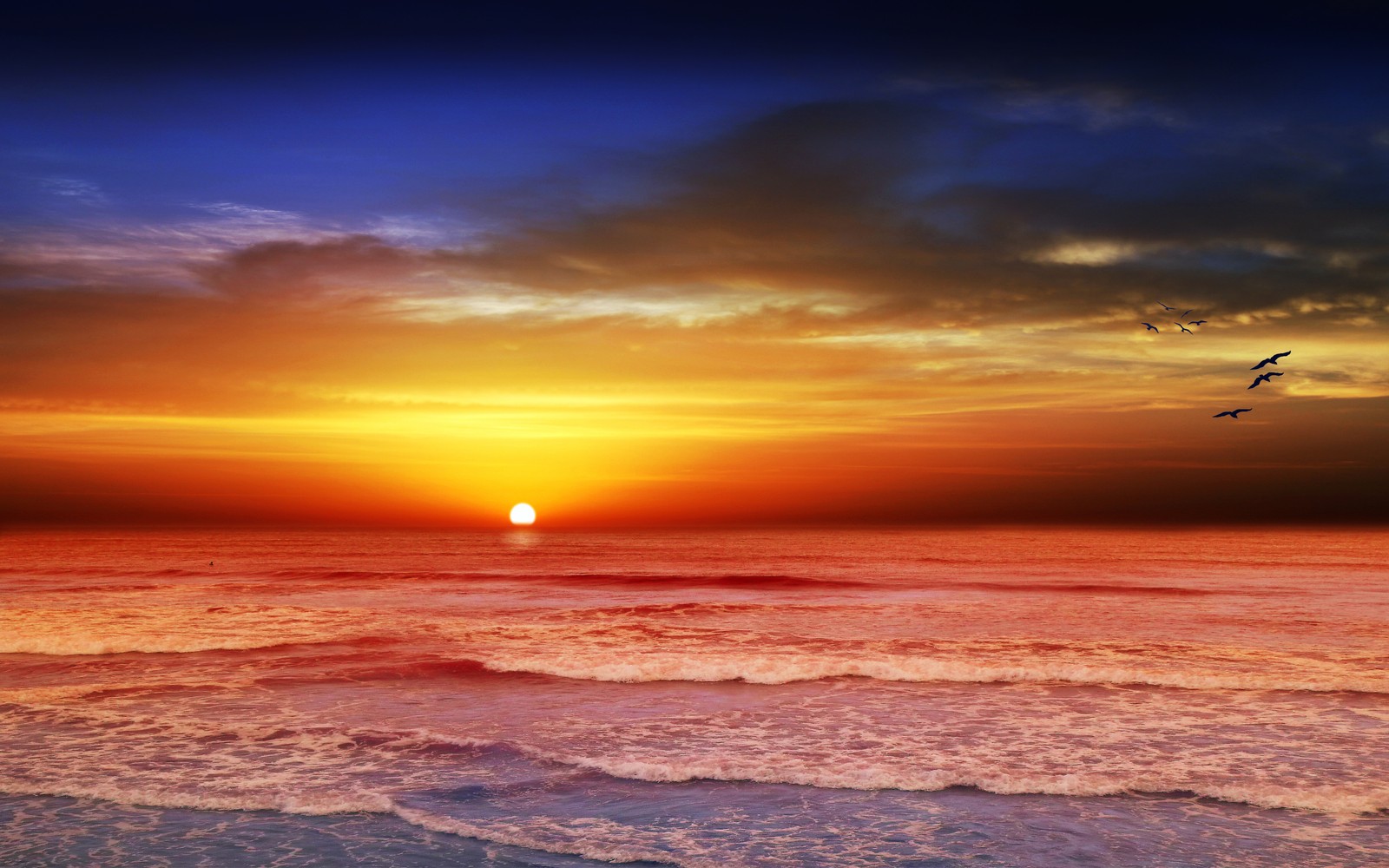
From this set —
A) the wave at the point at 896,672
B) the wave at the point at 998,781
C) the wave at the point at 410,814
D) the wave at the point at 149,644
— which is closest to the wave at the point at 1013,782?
the wave at the point at 998,781

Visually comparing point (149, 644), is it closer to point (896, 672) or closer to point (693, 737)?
point (693, 737)

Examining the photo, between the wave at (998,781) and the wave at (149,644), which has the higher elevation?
the wave at (998,781)

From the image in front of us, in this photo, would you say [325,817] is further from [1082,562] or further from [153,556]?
[153,556]

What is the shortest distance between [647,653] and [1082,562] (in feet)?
191

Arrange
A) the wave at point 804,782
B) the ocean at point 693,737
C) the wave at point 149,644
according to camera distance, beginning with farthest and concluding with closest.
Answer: the wave at point 149,644
the wave at point 804,782
the ocean at point 693,737

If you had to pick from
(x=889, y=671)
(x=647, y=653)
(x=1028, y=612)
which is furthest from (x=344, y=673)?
(x=1028, y=612)

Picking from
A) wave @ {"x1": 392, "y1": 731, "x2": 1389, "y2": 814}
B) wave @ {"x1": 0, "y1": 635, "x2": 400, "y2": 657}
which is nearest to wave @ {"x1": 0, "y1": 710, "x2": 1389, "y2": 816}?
wave @ {"x1": 392, "y1": 731, "x2": 1389, "y2": 814}

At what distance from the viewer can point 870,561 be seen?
73000mm

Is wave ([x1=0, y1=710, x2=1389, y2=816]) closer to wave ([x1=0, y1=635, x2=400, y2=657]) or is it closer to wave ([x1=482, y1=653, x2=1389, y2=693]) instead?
wave ([x1=482, y1=653, x2=1389, y2=693])

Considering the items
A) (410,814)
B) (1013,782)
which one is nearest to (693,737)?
(1013,782)

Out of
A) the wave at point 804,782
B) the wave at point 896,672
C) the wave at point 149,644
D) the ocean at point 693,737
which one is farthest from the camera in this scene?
the wave at point 149,644

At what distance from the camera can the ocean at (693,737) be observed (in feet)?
33.6

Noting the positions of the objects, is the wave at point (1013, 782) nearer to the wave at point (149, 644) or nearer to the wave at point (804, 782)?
the wave at point (804, 782)

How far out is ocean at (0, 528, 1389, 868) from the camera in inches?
403
